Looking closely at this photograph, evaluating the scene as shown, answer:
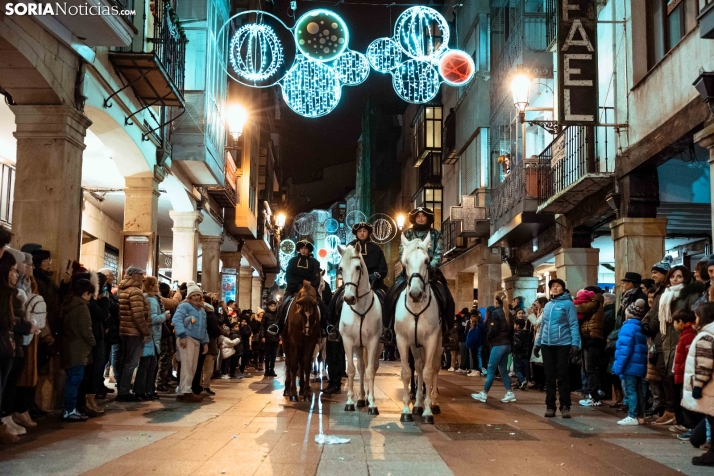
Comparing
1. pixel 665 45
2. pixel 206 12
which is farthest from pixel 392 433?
pixel 206 12

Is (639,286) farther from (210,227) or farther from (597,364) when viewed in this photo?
(210,227)

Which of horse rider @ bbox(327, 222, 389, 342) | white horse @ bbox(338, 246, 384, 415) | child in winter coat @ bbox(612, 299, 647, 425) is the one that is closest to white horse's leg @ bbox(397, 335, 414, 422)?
white horse @ bbox(338, 246, 384, 415)

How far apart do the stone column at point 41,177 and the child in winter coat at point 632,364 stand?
26.2ft

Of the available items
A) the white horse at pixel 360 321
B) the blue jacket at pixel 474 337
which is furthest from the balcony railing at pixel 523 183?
the white horse at pixel 360 321

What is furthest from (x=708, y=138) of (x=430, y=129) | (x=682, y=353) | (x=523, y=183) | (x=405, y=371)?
(x=430, y=129)

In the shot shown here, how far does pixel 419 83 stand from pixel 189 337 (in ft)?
33.7

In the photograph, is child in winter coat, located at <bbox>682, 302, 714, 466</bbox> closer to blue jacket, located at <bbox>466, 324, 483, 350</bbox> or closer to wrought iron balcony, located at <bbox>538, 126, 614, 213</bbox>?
wrought iron balcony, located at <bbox>538, 126, 614, 213</bbox>

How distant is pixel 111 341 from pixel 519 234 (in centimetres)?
1679

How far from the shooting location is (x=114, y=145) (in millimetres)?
16141

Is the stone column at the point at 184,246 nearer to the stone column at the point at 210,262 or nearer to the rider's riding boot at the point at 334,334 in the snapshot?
the stone column at the point at 210,262

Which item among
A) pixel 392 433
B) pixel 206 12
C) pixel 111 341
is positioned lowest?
pixel 392 433

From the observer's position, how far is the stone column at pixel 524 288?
2733cm

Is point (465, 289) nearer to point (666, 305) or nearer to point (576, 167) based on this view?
point (576, 167)

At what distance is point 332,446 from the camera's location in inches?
320
